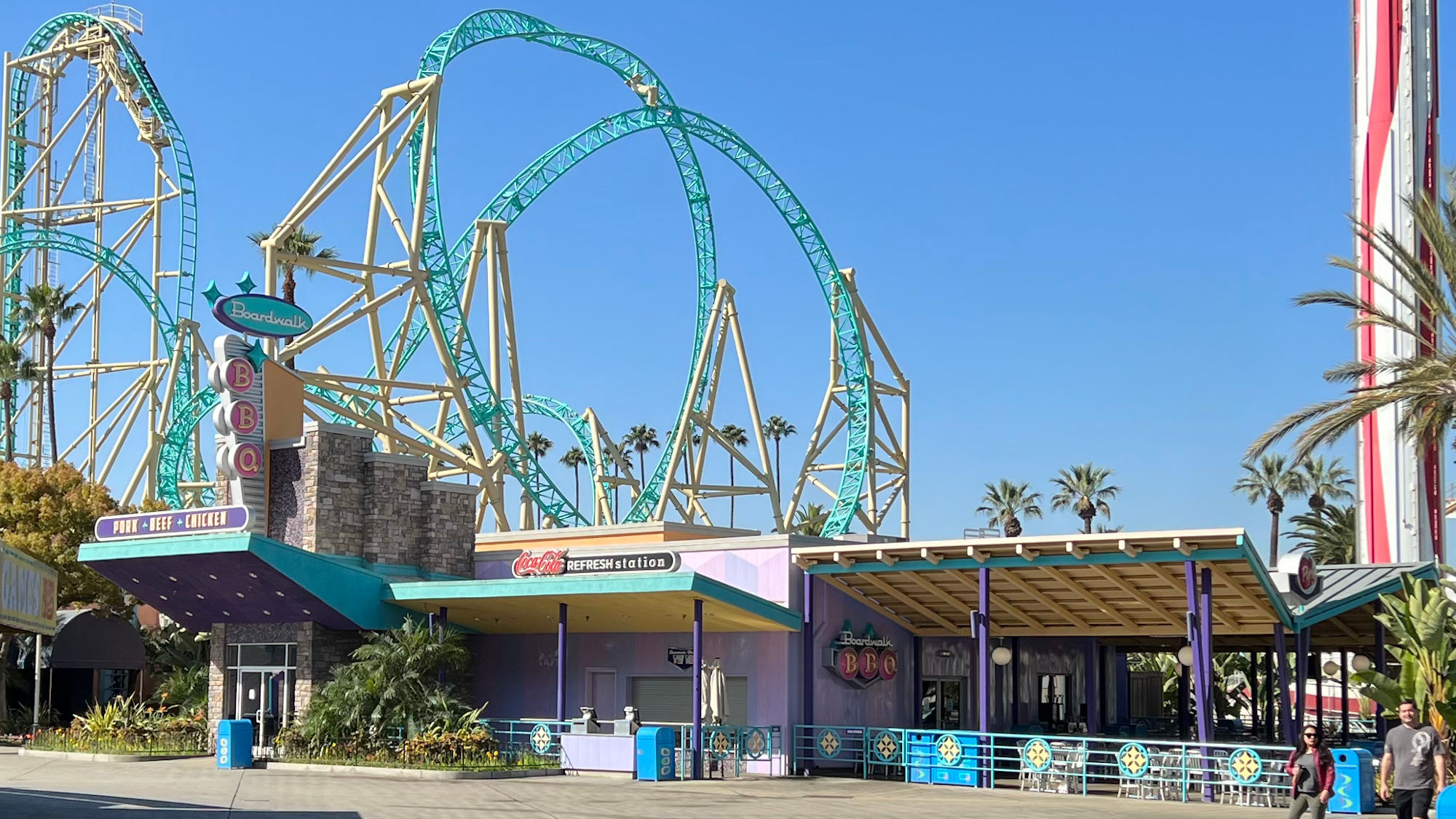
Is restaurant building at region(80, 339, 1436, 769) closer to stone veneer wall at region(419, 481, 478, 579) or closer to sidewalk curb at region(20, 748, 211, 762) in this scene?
stone veneer wall at region(419, 481, 478, 579)

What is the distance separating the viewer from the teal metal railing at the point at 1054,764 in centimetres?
2102

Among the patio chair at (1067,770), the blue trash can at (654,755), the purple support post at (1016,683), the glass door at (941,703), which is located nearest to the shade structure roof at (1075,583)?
the purple support post at (1016,683)

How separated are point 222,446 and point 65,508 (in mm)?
12088

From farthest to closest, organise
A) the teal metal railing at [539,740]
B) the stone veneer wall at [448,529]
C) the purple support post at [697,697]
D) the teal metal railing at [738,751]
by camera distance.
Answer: the stone veneer wall at [448,529]
the teal metal railing at [539,740]
the teal metal railing at [738,751]
the purple support post at [697,697]

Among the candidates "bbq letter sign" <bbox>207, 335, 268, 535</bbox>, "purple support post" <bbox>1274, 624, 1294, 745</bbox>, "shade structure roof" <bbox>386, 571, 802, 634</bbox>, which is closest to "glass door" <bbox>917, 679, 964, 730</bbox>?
"shade structure roof" <bbox>386, 571, 802, 634</bbox>

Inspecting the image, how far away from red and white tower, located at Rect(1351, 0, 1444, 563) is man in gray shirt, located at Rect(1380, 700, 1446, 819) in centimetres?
2172

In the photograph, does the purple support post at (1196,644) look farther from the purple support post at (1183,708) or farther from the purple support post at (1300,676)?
the purple support post at (1183,708)

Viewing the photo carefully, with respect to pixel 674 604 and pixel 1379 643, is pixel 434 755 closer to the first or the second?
pixel 674 604

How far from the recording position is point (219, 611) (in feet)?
94.6

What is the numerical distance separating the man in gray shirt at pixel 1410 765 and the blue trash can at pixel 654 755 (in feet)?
39.8

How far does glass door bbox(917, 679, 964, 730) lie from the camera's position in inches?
1145

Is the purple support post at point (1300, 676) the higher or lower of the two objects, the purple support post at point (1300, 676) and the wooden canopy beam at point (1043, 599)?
the lower

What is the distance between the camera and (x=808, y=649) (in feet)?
84.8

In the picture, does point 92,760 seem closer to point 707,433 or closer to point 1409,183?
point 707,433
